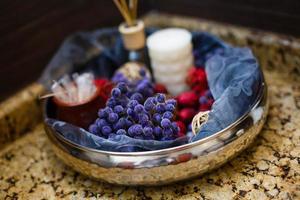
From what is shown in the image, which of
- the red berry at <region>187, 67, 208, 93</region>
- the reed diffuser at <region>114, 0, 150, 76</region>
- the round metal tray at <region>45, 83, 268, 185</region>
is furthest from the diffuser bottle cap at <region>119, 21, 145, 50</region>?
the round metal tray at <region>45, 83, 268, 185</region>

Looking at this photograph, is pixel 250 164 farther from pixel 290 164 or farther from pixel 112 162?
pixel 112 162

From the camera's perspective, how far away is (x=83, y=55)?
0.75 metres

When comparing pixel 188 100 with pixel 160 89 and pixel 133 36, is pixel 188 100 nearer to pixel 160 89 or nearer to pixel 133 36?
pixel 160 89

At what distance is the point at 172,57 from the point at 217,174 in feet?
0.70

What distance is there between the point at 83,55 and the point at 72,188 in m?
0.28

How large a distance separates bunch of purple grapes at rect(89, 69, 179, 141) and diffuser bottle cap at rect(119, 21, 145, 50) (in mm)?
158

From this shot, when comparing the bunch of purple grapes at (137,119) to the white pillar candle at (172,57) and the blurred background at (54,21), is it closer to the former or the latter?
the white pillar candle at (172,57)

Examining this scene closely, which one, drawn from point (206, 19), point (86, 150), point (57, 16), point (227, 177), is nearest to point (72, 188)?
point (86, 150)

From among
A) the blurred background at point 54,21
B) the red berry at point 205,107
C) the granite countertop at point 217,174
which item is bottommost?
the granite countertop at point 217,174

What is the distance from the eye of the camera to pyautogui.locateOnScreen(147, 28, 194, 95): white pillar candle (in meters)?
0.66

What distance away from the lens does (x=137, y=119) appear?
539 mm

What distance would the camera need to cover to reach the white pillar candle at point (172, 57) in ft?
2.16

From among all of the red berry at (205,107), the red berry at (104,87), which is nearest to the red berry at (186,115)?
the red berry at (205,107)

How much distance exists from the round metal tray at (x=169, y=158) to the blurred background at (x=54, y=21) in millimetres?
217
